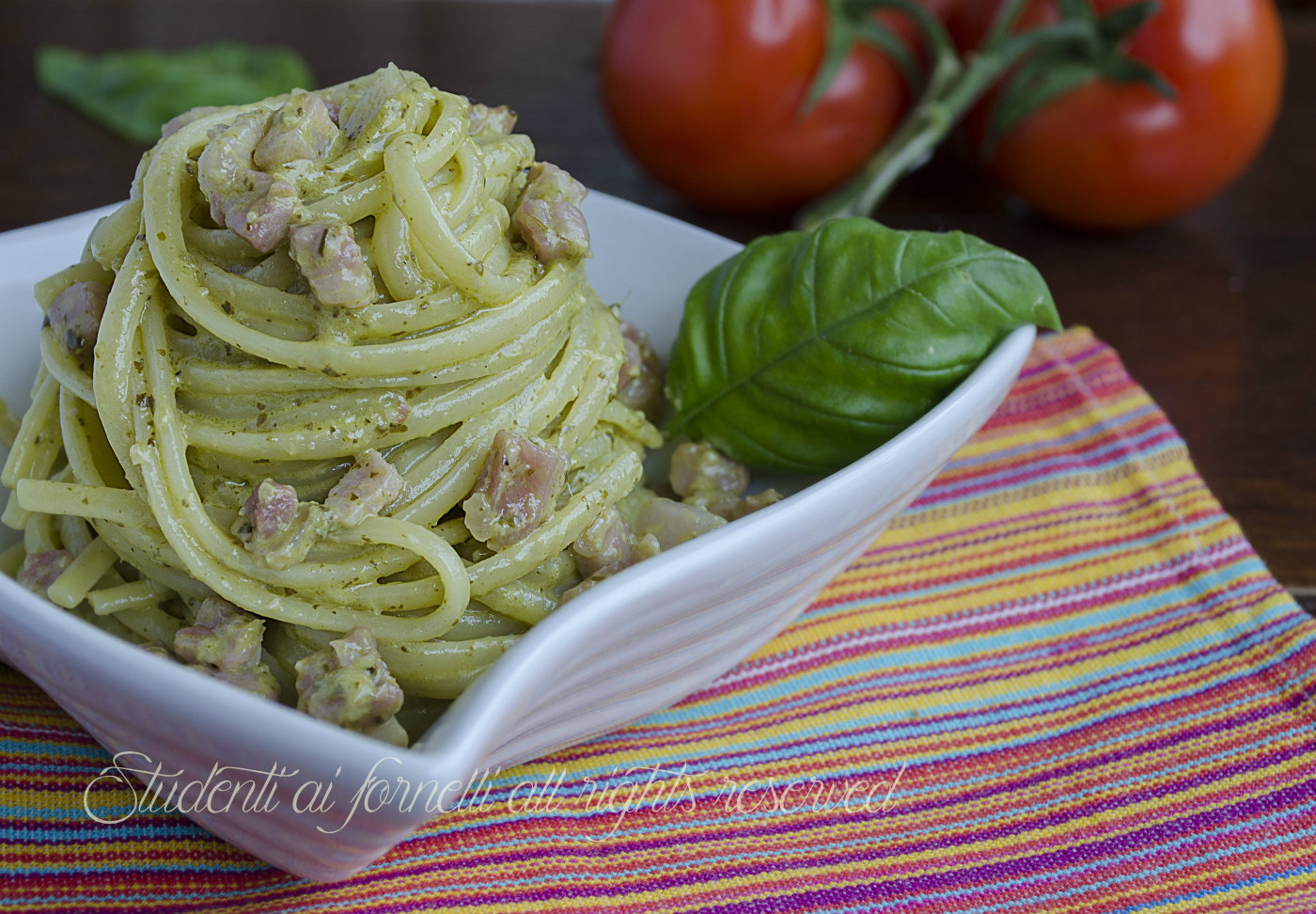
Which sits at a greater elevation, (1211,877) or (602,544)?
(602,544)

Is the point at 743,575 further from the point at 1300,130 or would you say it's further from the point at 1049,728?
the point at 1300,130

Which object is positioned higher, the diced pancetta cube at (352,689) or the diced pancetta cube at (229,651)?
the diced pancetta cube at (352,689)

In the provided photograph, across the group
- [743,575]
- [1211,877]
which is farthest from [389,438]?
[1211,877]

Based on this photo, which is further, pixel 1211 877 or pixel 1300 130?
pixel 1300 130

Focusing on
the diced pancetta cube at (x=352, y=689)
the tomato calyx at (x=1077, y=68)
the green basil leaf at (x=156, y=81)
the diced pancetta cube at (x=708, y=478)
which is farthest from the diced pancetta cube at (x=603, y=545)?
the green basil leaf at (x=156, y=81)

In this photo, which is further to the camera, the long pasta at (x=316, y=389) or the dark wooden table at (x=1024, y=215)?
the dark wooden table at (x=1024, y=215)

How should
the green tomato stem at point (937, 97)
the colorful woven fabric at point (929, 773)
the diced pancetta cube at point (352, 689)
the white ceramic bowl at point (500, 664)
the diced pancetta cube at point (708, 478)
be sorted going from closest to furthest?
the white ceramic bowl at point (500, 664) < the diced pancetta cube at point (352, 689) < the colorful woven fabric at point (929, 773) < the diced pancetta cube at point (708, 478) < the green tomato stem at point (937, 97)

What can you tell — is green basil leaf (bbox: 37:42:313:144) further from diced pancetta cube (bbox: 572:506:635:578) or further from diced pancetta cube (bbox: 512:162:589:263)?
diced pancetta cube (bbox: 572:506:635:578)

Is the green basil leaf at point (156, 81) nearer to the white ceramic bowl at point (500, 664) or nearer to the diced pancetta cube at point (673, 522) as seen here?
the white ceramic bowl at point (500, 664)
